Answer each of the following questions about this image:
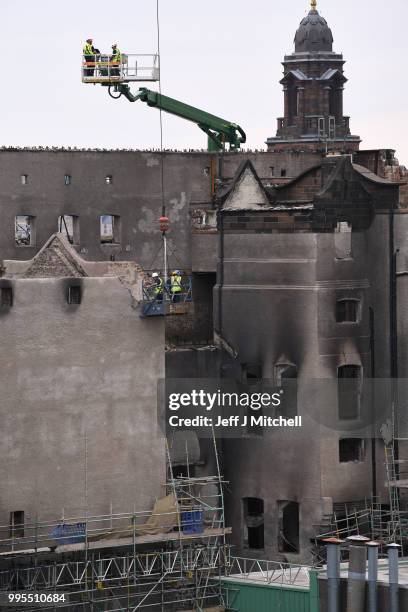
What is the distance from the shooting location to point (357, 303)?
260ft

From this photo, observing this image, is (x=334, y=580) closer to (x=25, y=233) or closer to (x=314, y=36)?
(x=25, y=233)

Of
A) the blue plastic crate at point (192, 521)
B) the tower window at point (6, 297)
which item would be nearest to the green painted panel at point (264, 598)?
the blue plastic crate at point (192, 521)

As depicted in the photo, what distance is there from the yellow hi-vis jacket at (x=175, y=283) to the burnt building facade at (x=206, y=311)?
133 cm

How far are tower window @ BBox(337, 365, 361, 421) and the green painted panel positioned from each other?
29.9ft

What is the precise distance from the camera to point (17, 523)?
71062 millimetres

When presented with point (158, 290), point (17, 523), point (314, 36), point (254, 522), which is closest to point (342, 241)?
point (158, 290)

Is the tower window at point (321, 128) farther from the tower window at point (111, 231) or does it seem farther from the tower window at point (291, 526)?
the tower window at point (291, 526)

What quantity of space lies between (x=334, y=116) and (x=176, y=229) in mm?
59087

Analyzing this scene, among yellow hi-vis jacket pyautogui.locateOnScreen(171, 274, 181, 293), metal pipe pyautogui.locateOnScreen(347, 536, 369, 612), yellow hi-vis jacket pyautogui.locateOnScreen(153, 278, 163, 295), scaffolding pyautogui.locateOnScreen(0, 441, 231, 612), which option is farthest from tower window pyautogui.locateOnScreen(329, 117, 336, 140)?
metal pipe pyautogui.locateOnScreen(347, 536, 369, 612)

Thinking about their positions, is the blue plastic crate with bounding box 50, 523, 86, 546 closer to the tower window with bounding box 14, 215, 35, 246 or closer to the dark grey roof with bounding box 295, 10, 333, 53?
the tower window with bounding box 14, 215, 35, 246

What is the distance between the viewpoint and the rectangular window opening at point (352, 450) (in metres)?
79.0

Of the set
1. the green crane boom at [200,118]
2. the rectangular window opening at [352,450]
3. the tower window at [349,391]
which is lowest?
the rectangular window opening at [352,450]

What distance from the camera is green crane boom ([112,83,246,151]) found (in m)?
87.0

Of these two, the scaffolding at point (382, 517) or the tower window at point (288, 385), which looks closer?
the scaffolding at point (382, 517)
